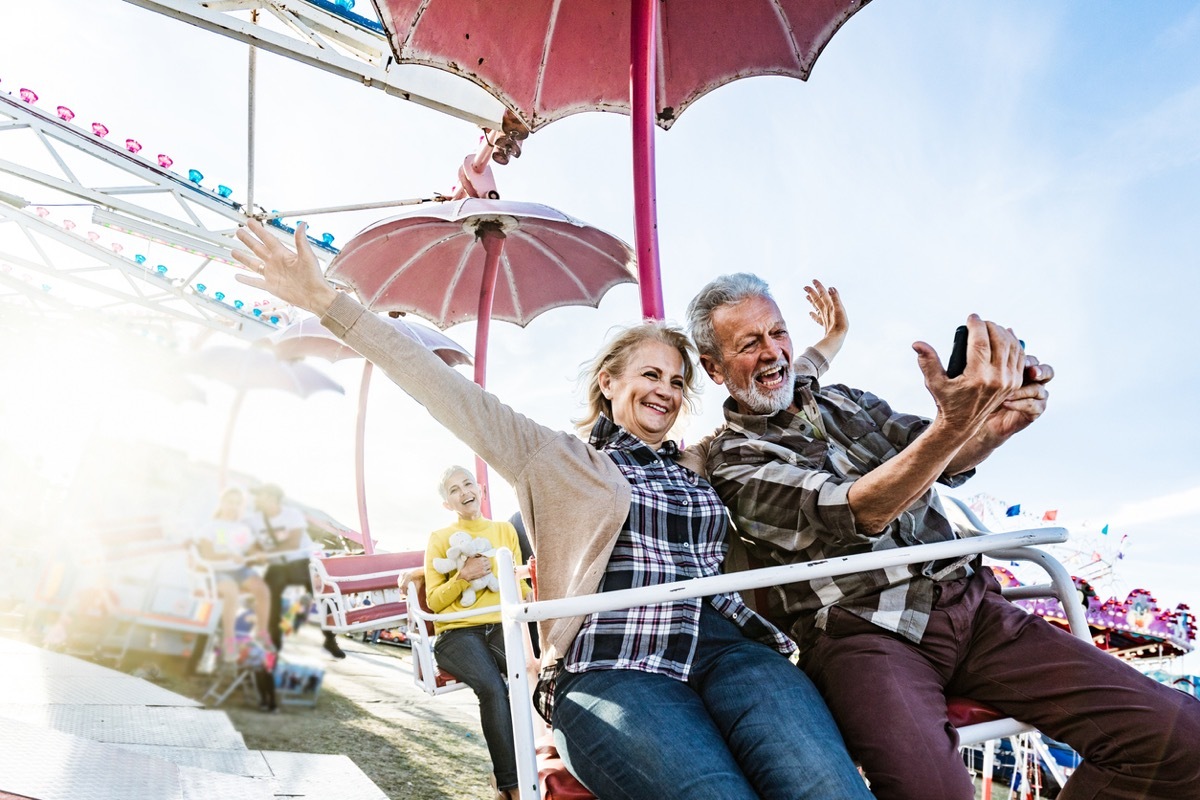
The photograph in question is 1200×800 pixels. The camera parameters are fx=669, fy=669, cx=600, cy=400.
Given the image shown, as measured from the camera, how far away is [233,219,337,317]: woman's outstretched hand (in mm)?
1226

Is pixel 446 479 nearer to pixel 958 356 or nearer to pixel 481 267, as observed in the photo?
pixel 481 267

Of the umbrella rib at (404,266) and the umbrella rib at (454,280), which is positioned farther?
the umbrella rib at (454,280)

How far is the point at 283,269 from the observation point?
1233 mm

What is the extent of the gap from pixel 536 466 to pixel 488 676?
1707 millimetres

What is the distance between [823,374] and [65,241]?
28.9ft

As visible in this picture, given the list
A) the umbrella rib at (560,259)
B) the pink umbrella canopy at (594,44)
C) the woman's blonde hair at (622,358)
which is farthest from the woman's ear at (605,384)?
the umbrella rib at (560,259)

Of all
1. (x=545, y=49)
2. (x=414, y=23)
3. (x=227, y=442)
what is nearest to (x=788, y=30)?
(x=545, y=49)

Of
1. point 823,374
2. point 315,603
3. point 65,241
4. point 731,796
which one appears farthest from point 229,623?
point 65,241

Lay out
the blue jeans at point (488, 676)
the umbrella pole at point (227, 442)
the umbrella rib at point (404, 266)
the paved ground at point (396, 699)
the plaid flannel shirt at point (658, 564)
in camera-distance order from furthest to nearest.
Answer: the umbrella rib at point (404, 266) → the paved ground at point (396, 699) → the blue jeans at point (488, 676) → the plaid flannel shirt at point (658, 564) → the umbrella pole at point (227, 442)

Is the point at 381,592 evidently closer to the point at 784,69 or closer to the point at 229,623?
the point at 784,69

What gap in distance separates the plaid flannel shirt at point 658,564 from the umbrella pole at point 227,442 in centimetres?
83

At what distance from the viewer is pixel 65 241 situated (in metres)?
7.46

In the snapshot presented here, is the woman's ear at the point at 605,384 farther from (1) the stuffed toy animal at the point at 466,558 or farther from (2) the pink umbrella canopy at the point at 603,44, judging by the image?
(2) the pink umbrella canopy at the point at 603,44

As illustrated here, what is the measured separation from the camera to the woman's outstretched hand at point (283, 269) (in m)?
1.23
